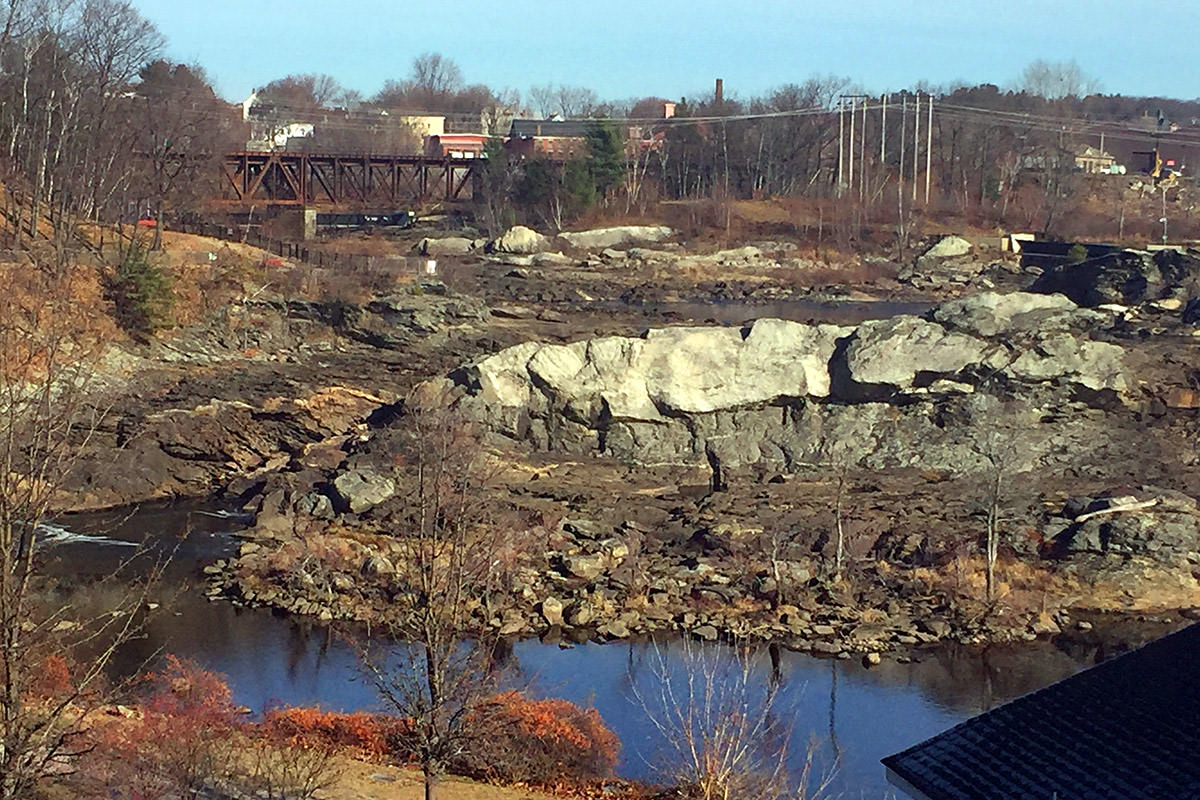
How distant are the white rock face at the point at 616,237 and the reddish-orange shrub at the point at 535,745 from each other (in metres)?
49.4

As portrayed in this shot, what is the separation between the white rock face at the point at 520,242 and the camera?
62903mm

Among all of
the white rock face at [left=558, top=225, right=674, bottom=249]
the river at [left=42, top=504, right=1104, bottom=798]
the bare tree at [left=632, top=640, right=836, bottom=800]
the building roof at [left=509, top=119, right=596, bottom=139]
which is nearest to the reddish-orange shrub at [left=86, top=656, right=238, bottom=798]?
the river at [left=42, top=504, right=1104, bottom=798]

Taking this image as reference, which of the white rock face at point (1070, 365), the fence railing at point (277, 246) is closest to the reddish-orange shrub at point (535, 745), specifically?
the white rock face at point (1070, 365)

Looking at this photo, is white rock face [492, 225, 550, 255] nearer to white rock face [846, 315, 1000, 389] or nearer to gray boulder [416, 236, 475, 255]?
gray boulder [416, 236, 475, 255]

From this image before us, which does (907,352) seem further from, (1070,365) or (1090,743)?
(1090,743)

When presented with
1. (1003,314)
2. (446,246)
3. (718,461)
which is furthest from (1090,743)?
(446,246)

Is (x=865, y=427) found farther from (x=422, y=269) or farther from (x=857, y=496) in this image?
(x=422, y=269)

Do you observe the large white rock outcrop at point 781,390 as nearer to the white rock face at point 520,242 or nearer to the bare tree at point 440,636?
the bare tree at point 440,636

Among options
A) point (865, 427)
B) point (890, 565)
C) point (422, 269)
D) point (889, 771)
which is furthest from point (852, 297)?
point (889, 771)

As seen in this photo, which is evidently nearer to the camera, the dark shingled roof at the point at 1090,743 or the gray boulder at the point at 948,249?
the dark shingled roof at the point at 1090,743

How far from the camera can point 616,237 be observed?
214 feet

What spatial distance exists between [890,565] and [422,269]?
30086mm

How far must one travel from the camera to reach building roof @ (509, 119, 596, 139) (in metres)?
83.6

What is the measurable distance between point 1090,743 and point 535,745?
23.8ft
